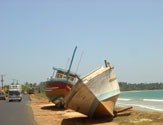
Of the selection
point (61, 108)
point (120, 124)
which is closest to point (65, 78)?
point (61, 108)

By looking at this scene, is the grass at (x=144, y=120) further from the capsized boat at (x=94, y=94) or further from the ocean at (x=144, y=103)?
the ocean at (x=144, y=103)

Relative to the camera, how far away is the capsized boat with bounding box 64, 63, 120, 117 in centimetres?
1438

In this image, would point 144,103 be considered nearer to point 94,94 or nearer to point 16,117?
point 16,117

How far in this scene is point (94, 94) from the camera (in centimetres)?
1449

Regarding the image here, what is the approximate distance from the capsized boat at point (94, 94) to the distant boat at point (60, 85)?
8.50m

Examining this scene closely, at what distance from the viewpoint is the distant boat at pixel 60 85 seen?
24.3m

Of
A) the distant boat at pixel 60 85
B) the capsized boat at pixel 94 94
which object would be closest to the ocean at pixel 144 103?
the distant boat at pixel 60 85

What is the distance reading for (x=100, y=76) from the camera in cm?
1507

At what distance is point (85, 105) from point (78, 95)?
0.84 metres

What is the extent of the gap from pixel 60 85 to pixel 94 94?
1027 centimetres

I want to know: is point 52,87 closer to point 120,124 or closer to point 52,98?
point 52,98

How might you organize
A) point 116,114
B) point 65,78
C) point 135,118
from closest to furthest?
point 135,118
point 116,114
point 65,78

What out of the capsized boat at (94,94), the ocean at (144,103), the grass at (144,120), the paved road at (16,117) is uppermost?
the capsized boat at (94,94)

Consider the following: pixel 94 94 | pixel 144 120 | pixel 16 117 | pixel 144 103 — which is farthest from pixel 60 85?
pixel 144 103
